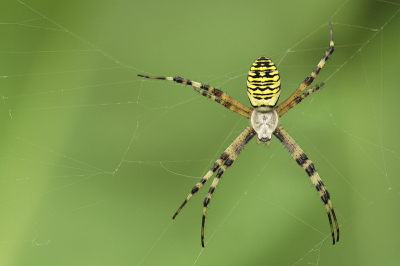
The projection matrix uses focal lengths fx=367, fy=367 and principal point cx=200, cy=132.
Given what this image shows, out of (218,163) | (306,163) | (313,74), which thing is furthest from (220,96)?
(306,163)

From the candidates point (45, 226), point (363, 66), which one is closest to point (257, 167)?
point (363, 66)

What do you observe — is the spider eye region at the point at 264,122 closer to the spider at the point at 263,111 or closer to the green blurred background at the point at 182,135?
the spider at the point at 263,111

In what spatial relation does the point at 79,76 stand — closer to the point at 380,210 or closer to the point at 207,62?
the point at 207,62

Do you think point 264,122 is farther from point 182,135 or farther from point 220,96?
point 182,135

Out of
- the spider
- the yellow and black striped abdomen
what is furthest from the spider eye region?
the yellow and black striped abdomen

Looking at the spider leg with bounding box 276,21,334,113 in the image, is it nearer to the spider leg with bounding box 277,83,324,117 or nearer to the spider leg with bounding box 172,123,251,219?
the spider leg with bounding box 277,83,324,117

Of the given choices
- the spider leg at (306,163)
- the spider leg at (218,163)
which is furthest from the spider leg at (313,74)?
the spider leg at (218,163)
